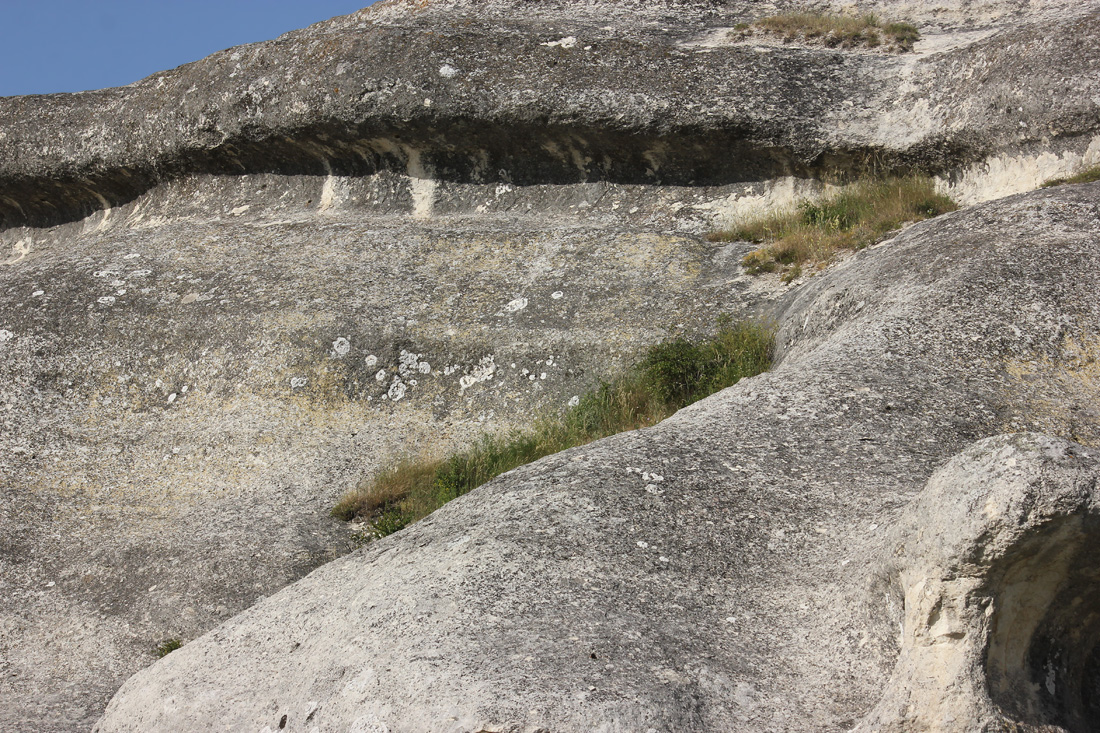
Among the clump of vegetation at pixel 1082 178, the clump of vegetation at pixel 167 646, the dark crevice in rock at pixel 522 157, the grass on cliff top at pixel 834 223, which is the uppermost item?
the dark crevice in rock at pixel 522 157

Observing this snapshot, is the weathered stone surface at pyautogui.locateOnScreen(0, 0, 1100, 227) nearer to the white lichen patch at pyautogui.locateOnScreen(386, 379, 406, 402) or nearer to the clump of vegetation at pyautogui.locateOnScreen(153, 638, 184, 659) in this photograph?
the white lichen patch at pyautogui.locateOnScreen(386, 379, 406, 402)

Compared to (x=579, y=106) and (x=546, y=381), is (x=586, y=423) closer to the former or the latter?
(x=546, y=381)

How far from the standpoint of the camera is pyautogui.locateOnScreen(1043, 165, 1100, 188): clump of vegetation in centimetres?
780

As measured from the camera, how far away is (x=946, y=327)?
19.4 feet

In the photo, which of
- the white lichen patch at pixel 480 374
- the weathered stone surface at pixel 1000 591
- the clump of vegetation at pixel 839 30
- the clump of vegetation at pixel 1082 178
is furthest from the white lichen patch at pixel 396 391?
the clump of vegetation at pixel 839 30

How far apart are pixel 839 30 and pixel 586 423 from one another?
6.03 m

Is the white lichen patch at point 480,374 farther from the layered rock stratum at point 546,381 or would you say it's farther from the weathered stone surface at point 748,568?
the weathered stone surface at point 748,568

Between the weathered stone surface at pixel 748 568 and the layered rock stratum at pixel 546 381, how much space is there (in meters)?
0.02

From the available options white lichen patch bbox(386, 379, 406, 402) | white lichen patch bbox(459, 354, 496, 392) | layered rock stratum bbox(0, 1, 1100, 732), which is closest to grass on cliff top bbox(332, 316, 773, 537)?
layered rock stratum bbox(0, 1, 1100, 732)

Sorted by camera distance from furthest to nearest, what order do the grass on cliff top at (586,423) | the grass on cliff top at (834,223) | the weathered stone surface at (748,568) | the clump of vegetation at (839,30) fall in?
the clump of vegetation at (839,30) → the grass on cliff top at (834,223) → the grass on cliff top at (586,423) → the weathered stone surface at (748,568)

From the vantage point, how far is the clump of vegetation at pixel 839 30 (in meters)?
10.6

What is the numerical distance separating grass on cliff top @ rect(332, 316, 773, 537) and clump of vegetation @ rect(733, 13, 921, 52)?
4523mm

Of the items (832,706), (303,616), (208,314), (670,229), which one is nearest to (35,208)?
(208,314)

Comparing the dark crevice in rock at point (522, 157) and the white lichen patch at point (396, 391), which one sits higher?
the dark crevice in rock at point (522, 157)
